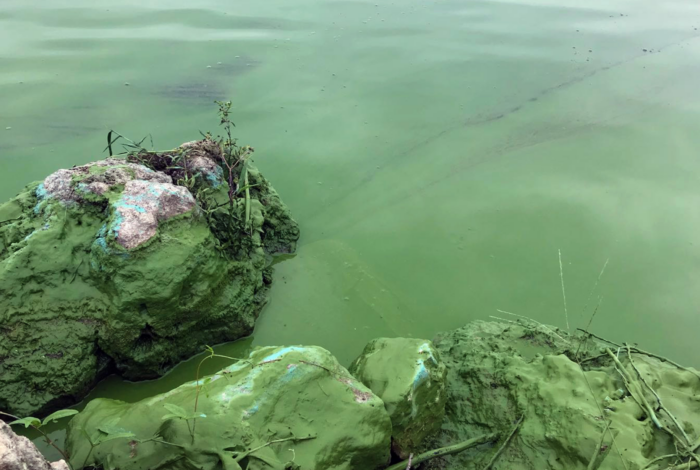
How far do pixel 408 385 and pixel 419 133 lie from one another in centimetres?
258

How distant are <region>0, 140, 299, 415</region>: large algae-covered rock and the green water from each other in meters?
0.21

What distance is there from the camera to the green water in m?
2.73

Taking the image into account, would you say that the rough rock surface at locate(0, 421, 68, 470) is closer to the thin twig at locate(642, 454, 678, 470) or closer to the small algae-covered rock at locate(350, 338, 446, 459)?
the small algae-covered rock at locate(350, 338, 446, 459)

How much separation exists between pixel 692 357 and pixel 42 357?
10.5 ft

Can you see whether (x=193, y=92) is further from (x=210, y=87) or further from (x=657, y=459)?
(x=657, y=459)

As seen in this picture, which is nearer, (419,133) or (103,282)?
(103,282)

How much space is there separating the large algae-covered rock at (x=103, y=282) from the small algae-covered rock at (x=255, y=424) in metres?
0.40

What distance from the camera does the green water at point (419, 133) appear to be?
273 centimetres

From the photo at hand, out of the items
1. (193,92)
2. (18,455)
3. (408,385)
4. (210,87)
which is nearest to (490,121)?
(210,87)

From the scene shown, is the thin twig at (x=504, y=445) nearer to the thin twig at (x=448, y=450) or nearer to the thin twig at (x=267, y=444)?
the thin twig at (x=448, y=450)

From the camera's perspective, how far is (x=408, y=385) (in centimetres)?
180

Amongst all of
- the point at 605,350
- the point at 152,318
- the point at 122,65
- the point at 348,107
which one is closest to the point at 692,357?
the point at 605,350

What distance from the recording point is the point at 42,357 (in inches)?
77.3

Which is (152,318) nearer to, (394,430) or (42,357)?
(42,357)
